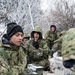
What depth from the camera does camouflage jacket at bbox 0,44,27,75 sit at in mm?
3649

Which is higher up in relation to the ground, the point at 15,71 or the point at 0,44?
Result: the point at 0,44

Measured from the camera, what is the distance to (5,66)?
361 cm

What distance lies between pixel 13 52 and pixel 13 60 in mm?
95

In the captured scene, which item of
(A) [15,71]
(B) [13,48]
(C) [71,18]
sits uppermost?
(C) [71,18]

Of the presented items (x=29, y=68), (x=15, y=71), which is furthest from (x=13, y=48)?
(x=29, y=68)

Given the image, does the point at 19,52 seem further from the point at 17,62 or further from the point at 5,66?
the point at 5,66

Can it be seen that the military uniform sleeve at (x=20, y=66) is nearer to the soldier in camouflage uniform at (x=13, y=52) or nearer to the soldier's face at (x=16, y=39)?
the soldier in camouflage uniform at (x=13, y=52)

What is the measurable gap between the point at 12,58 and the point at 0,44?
22 centimetres

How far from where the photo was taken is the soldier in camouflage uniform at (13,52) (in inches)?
148

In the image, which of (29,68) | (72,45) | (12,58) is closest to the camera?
(72,45)

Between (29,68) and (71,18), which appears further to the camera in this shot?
(71,18)

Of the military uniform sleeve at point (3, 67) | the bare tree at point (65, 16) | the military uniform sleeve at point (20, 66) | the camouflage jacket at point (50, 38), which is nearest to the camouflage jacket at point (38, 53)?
the military uniform sleeve at point (20, 66)

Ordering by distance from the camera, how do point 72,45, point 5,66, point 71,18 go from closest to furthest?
point 72,45 < point 5,66 < point 71,18

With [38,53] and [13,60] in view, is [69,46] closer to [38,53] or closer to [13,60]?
[13,60]
